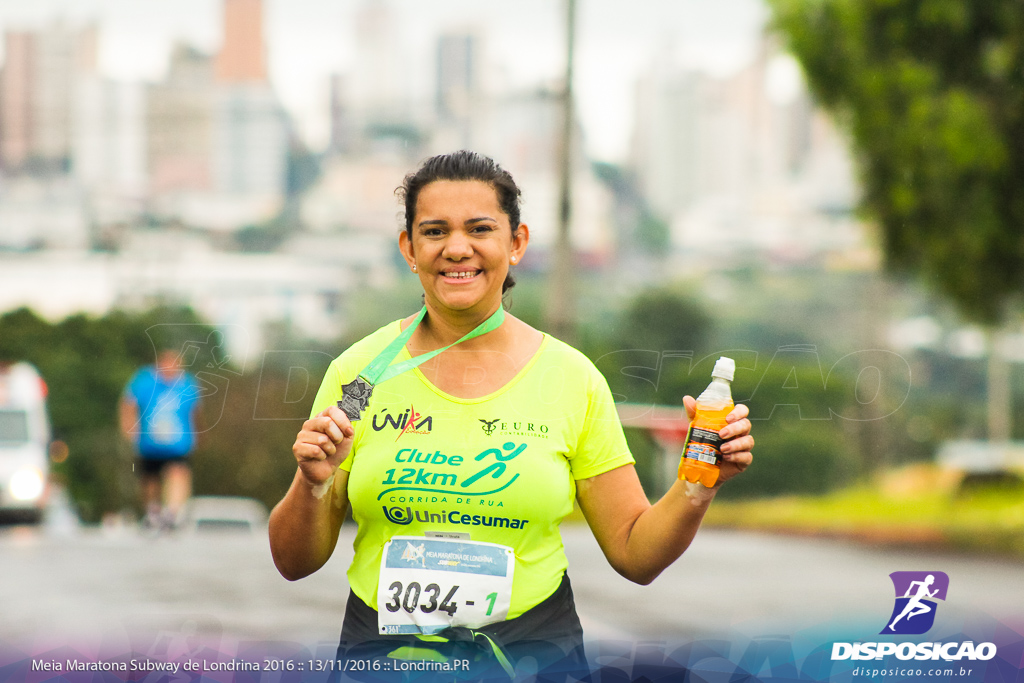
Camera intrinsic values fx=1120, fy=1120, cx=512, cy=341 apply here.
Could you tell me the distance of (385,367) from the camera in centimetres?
208

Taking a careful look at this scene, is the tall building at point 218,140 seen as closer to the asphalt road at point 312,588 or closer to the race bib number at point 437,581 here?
the asphalt road at point 312,588

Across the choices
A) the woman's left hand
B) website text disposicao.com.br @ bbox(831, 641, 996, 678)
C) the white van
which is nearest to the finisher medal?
the woman's left hand

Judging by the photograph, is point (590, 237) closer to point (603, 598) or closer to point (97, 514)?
point (97, 514)

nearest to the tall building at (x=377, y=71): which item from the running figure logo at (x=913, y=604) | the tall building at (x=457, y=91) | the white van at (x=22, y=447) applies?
the tall building at (x=457, y=91)

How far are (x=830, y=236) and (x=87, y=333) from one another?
1231cm

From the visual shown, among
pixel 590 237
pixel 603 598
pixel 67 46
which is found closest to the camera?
pixel 603 598

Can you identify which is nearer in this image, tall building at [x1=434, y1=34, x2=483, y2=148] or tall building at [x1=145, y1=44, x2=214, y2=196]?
tall building at [x1=434, y1=34, x2=483, y2=148]

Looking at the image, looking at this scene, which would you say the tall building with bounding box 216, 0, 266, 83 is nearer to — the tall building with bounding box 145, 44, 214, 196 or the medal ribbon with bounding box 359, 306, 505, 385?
the tall building with bounding box 145, 44, 214, 196

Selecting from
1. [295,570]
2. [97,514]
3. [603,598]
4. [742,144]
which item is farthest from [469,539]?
[742,144]

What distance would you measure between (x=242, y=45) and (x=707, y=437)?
49.3 feet

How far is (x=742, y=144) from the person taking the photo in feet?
63.1

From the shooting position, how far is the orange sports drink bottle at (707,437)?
1.95 meters

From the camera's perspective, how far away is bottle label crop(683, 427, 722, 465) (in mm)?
1943

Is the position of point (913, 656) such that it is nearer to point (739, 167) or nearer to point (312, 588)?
point (312, 588)
